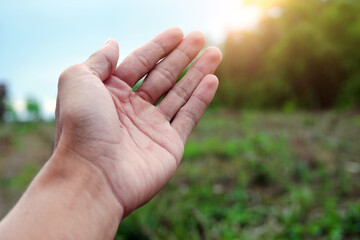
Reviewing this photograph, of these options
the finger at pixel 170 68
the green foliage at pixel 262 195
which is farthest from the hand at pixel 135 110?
the green foliage at pixel 262 195

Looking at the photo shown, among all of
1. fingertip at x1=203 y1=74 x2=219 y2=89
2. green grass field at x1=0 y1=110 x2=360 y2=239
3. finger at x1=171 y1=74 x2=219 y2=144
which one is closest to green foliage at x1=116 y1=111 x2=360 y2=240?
green grass field at x1=0 y1=110 x2=360 y2=239

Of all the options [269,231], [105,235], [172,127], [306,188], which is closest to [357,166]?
[306,188]

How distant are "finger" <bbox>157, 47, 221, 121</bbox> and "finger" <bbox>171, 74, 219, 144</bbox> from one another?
5cm

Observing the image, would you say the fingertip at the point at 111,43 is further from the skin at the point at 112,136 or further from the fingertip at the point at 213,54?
the fingertip at the point at 213,54

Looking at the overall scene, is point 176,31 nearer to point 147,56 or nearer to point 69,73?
point 147,56

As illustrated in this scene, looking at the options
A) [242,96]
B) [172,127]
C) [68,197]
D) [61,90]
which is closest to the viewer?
[68,197]

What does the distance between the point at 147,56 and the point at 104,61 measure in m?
0.34

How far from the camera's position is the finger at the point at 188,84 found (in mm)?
2021

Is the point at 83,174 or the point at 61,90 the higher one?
the point at 61,90

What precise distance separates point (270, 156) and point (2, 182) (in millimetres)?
4716

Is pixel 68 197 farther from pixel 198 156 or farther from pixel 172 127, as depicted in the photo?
pixel 198 156

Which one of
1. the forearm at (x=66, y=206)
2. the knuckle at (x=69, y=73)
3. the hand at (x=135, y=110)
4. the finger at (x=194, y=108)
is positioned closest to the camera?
the forearm at (x=66, y=206)

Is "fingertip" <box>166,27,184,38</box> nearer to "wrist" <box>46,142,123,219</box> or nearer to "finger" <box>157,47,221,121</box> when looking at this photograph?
"finger" <box>157,47,221,121</box>

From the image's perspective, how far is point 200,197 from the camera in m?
3.82
